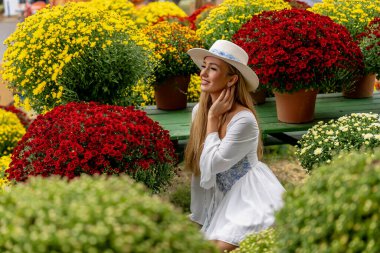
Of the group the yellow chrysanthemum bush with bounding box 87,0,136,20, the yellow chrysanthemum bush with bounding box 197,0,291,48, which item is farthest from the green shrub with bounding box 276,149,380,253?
the yellow chrysanthemum bush with bounding box 87,0,136,20

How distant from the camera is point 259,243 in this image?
3.12 metres

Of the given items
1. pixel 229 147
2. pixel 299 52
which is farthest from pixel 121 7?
pixel 229 147

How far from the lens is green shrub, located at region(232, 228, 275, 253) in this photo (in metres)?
→ 3.05

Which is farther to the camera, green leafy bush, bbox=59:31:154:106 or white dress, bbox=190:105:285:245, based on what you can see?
green leafy bush, bbox=59:31:154:106

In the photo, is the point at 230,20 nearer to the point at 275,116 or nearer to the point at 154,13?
the point at 275,116

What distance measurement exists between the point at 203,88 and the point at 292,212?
2035mm

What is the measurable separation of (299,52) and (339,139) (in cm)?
88

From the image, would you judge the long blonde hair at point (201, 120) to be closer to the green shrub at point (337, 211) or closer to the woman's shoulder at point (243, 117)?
the woman's shoulder at point (243, 117)

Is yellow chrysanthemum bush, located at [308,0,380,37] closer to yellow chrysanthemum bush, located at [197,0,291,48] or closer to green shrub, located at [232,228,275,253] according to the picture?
yellow chrysanthemum bush, located at [197,0,291,48]

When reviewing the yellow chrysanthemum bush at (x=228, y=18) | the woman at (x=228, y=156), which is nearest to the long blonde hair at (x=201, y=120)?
the woman at (x=228, y=156)

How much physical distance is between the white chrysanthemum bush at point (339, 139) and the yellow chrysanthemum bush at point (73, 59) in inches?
57.0

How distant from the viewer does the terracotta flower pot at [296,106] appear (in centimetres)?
552

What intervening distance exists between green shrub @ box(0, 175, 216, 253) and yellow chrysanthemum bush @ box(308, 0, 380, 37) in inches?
185

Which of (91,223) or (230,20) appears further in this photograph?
(230,20)
